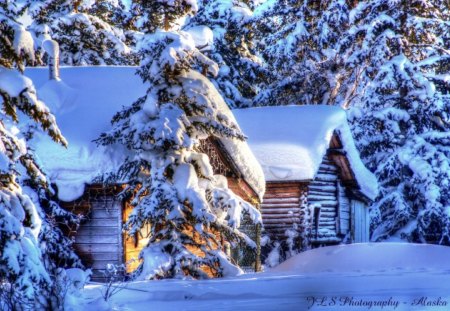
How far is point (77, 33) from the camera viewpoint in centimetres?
3725

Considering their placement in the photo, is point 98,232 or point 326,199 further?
point 326,199

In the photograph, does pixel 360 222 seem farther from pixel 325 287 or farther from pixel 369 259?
pixel 325 287

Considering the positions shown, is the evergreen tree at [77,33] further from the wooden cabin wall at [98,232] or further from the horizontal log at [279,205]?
the wooden cabin wall at [98,232]

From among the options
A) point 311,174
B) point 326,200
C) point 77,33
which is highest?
point 77,33

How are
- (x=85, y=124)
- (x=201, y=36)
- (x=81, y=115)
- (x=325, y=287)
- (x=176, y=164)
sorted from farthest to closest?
(x=81, y=115)
(x=201, y=36)
(x=85, y=124)
(x=176, y=164)
(x=325, y=287)

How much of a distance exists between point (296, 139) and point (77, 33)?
1442 cm

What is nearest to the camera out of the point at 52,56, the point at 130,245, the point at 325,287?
the point at 325,287

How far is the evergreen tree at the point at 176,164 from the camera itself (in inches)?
622

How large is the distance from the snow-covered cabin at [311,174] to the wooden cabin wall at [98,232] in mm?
8414

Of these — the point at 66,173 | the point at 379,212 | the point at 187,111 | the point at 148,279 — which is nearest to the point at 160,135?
the point at 187,111

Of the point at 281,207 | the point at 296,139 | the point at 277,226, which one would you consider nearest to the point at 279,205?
the point at 281,207

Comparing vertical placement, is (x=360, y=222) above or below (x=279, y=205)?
below

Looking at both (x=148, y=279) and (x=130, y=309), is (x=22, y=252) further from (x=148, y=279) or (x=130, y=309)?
(x=148, y=279)

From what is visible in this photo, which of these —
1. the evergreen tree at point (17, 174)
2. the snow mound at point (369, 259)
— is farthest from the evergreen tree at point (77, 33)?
the evergreen tree at point (17, 174)
